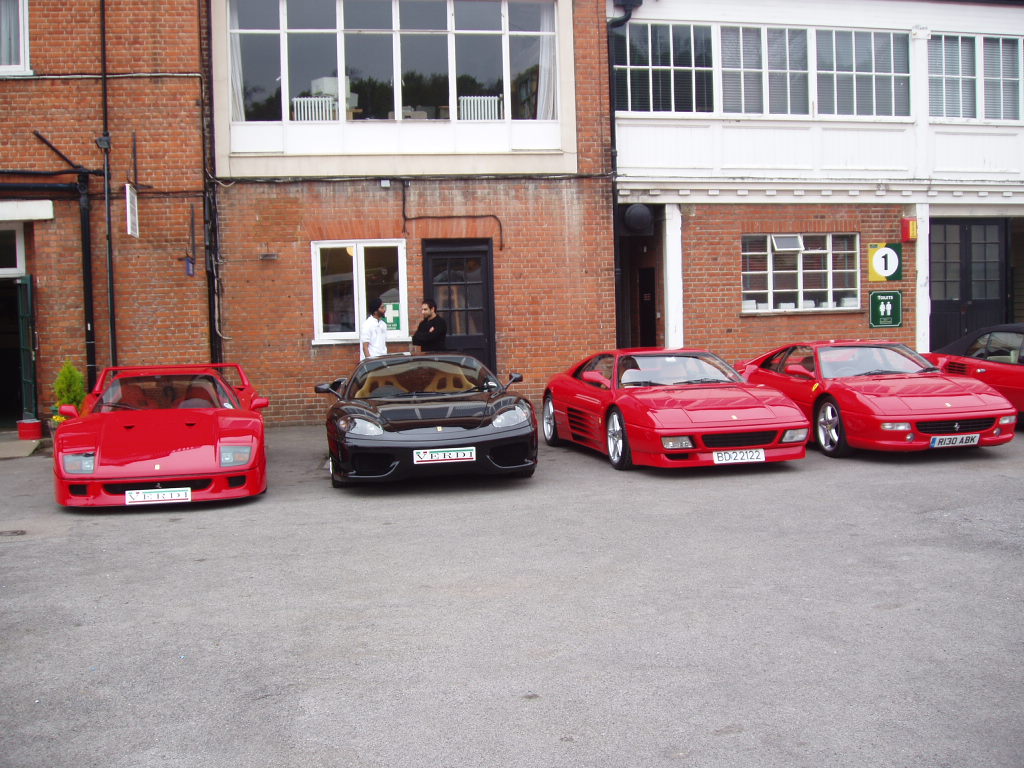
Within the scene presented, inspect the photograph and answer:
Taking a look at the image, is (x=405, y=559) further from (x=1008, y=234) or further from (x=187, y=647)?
(x=1008, y=234)

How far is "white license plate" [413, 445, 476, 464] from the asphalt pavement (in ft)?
1.87

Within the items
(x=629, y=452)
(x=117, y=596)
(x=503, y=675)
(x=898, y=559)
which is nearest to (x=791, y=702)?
(x=503, y=675)

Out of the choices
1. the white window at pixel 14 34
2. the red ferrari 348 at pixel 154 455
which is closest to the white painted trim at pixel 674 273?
the red ferrari 348 at pixel 154 455

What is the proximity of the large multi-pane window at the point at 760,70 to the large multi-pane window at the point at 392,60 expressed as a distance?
5.16ft

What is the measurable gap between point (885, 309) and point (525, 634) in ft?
48.1

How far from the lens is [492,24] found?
16156 mm

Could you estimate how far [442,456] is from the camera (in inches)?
357

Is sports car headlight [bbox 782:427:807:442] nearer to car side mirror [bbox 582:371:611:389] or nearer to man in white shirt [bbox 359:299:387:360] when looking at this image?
car side mirror [bbox 582:371:611:389]

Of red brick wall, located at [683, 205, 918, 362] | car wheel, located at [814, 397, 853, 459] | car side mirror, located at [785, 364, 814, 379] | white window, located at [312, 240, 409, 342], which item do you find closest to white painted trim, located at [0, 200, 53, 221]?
white window, located at [312, 240, 409, 342]

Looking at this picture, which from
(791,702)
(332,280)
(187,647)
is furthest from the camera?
(332,280)

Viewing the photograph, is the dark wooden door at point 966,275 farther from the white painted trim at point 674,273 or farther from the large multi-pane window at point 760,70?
the white painted trim at point 674,273

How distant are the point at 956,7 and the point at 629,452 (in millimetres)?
12801

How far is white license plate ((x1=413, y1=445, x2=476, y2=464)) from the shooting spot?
29.7ft

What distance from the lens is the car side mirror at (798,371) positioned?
460 inches
